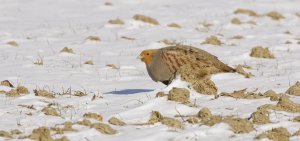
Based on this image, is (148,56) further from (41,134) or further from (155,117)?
(41,134)

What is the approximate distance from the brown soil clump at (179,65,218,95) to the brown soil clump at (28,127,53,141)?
6.84 ft

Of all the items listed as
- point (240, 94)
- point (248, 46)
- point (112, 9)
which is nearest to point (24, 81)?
point (240, 94)

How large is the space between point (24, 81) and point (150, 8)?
29.6 ft

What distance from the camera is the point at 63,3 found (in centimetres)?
1748

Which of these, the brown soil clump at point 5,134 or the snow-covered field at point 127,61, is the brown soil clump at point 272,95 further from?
the brown soil clump at point 5,134

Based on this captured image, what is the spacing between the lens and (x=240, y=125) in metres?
5.39

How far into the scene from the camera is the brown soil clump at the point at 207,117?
560 cm

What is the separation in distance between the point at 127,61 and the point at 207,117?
5.02 metres

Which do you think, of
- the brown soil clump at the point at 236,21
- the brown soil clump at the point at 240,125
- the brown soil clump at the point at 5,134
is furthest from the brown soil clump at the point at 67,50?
the brown soil clump at the point at 240,125

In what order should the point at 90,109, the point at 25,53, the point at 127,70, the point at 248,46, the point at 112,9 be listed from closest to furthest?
1. the point at 90,109
2. the point at 127,70
3. the point at 25,53
4. the point at 248,46
5. the point at 112,9

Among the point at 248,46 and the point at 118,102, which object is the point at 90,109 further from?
the point at 248,46

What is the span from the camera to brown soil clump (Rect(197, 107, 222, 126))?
560 cm

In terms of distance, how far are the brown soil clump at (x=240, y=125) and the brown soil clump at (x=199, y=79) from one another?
139cm

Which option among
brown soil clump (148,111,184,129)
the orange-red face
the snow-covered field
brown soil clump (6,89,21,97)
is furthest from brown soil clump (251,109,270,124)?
brown soil clump (6,89,21,97)
